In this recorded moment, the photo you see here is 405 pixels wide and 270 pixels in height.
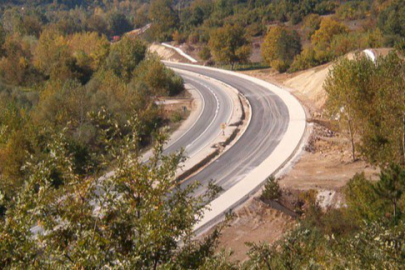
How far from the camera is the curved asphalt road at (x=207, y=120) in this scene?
32.2m

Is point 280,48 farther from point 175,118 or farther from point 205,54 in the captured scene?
point 175,118

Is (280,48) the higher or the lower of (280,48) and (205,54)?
the higher

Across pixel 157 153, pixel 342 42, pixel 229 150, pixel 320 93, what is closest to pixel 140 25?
pixel 342 42

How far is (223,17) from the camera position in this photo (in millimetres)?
105375

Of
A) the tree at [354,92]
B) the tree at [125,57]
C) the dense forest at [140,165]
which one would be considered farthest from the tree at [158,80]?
the tree at [354,92]

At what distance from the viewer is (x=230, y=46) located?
2434 inches

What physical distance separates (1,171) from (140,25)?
348ft

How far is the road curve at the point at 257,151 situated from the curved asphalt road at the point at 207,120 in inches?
95.6

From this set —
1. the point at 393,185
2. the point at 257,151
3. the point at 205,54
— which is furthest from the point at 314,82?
the point at 205,54

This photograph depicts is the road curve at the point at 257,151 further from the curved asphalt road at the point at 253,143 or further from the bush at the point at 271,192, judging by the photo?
the bush at the point at 271,192

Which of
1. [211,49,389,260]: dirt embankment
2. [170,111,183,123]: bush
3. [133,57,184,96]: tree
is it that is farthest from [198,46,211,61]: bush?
[211,49,389,260]: dirt embankment

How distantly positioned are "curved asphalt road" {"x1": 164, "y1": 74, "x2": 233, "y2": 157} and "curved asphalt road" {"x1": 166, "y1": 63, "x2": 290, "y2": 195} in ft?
7.49

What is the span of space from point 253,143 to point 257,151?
5.58ft

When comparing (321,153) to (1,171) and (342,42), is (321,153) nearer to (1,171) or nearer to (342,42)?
(1,171)
